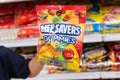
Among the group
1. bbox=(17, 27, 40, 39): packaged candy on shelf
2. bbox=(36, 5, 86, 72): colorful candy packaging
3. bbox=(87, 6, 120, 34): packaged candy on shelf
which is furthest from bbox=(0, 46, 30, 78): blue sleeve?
bbox=(87, 6, 120, 34): packaged candy on shelf

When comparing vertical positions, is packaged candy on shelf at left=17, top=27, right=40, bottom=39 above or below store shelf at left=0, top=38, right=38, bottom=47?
above

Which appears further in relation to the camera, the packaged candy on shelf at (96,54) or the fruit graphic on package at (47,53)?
the packaged candy on shelf at (96,54)

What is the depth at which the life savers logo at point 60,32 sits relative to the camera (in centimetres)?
117

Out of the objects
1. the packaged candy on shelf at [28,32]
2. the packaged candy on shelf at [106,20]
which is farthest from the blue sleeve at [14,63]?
the packaged candy on shelf at [106,20]

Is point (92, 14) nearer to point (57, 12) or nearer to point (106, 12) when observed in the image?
point (106, 12)

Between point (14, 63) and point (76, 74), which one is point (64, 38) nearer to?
point (14, 63)

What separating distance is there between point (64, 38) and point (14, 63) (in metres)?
0.21

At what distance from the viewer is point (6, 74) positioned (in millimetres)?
1233

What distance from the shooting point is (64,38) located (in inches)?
46.4

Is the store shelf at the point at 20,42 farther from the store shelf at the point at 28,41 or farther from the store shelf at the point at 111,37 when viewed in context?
the store shelf at the point at 111,37

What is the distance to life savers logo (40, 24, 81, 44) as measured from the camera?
1.17 metres

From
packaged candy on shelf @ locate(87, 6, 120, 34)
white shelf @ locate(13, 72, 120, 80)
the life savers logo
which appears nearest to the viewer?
the life savers logo

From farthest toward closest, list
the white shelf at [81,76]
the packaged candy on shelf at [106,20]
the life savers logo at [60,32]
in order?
the white shelf at [81,76] → the packaged candy on shelf at [106,20] → the life savers logo at [60,32]

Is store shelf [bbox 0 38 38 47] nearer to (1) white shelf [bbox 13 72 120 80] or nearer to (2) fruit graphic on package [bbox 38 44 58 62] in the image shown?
(1) white shelf [bbox 13 72 120 80]
